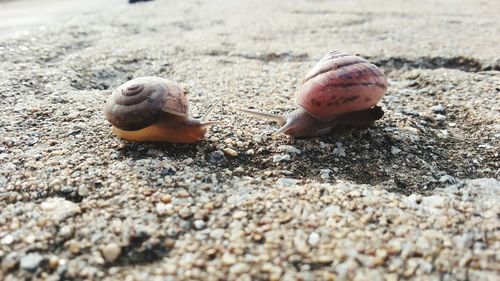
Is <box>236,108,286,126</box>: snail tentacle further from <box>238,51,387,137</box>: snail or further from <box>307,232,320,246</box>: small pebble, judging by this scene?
<box>307,232,320,246</box>: small pebble

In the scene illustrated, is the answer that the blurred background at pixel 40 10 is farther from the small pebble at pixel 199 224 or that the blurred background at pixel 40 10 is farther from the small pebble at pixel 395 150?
the small pebble at pixel 395 150

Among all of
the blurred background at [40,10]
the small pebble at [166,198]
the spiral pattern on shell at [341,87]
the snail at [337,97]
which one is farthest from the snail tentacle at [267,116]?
the blurred background at [40,10]

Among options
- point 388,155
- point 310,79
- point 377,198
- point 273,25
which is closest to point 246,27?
point 273,25

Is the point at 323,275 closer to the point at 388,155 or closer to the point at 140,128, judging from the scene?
the point at 388,155

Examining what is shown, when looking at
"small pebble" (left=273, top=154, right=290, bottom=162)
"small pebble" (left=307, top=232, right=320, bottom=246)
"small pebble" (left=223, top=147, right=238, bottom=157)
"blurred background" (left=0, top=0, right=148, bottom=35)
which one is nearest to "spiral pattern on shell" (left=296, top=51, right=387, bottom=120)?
"small pebble" (left=273, top=154, right=290, bottom=162)

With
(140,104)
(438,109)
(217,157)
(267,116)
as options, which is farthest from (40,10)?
(438,109)

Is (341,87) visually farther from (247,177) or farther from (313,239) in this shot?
(313,239)
